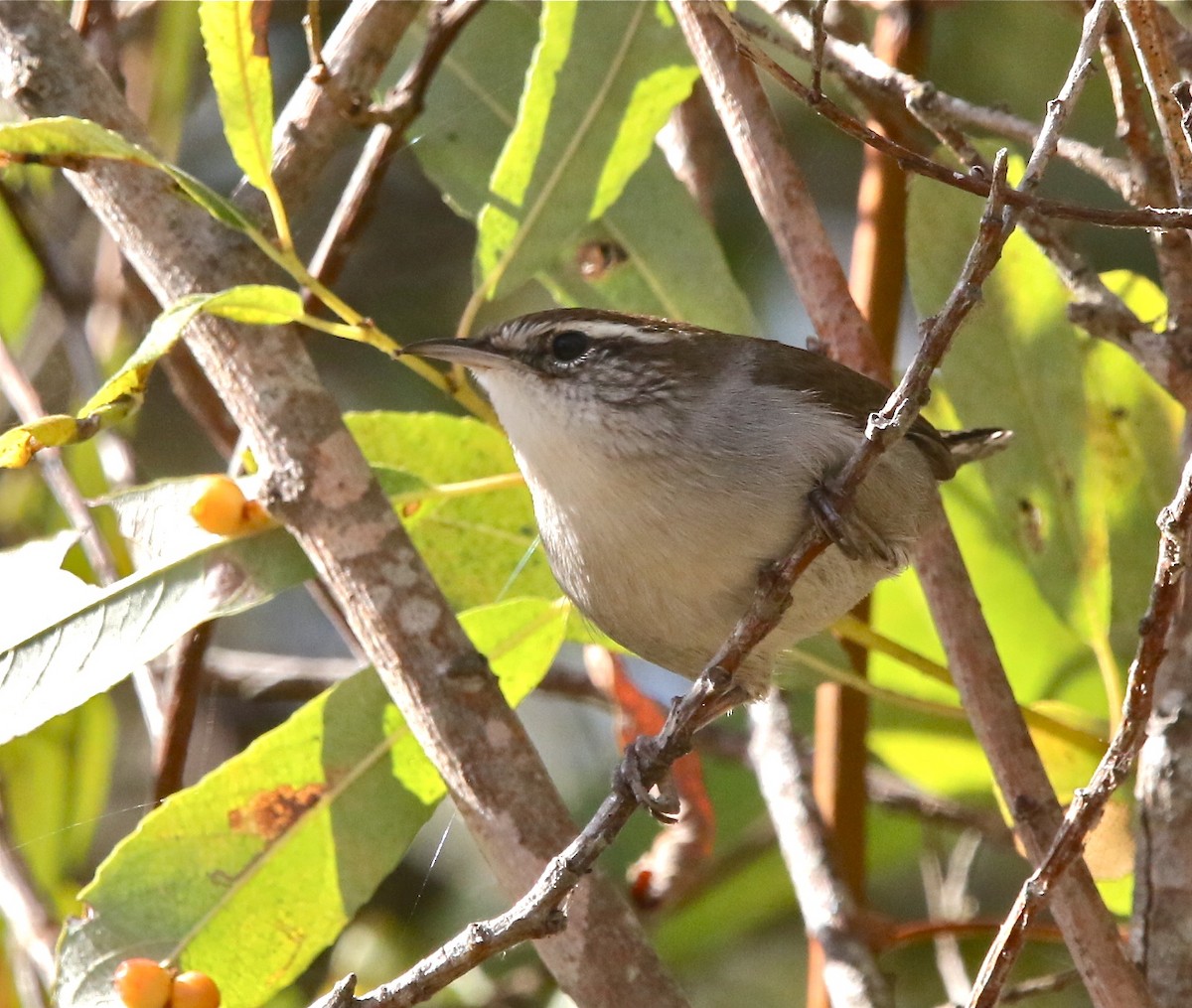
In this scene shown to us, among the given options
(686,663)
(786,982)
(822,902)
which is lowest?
(786,982)

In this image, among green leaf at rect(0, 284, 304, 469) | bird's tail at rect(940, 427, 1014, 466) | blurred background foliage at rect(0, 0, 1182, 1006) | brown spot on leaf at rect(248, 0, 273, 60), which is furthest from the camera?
blurred background foliage at rect(0, 0, 1182, 1006)

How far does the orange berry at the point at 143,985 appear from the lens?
247cm

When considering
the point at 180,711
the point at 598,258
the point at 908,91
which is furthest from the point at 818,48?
the point at 180,711

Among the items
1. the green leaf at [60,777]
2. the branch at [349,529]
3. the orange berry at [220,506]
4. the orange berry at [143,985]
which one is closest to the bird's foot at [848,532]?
the branch at [349,529]

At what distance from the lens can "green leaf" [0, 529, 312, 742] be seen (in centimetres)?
282

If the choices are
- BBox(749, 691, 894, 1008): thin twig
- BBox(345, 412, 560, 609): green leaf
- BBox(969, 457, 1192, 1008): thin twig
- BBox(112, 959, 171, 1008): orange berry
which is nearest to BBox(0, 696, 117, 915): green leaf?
BBox(345, 412, 560, 609): green leaf

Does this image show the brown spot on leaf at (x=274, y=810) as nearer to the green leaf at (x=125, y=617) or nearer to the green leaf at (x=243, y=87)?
the green leaf at (x=125, y=617)

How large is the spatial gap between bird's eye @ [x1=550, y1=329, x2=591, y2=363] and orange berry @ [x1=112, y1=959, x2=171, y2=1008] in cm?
134

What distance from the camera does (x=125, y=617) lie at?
2943 mm

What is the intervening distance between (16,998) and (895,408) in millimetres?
2944

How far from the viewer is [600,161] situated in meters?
3.26

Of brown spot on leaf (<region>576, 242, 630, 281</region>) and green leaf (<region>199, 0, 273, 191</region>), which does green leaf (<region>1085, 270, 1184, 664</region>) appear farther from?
green leaf (<region>199, 0, 273, 191</region>)

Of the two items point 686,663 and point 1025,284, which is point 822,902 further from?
point 1025,284

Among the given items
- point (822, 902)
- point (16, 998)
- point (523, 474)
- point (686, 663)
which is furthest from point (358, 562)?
point (16, 998)
